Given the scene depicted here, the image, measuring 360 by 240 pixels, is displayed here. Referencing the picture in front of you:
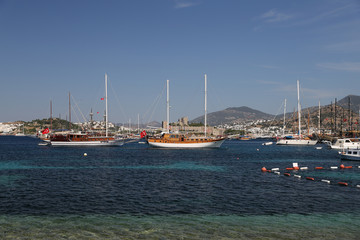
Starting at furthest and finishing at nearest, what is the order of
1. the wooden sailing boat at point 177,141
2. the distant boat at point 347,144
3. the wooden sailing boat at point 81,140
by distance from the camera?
the wooden sailing boat at point 81,140
the wooden sailing boat at point 177,141
the distant boat at point 347,144

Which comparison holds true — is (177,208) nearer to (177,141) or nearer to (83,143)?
(177,141)

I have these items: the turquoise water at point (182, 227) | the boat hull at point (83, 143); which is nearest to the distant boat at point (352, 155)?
the turquoise water at point (182, 227)

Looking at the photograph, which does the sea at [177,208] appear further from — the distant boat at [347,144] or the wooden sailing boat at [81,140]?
the wooden sailing boat at [81,140]

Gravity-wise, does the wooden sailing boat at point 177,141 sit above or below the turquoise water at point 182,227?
above

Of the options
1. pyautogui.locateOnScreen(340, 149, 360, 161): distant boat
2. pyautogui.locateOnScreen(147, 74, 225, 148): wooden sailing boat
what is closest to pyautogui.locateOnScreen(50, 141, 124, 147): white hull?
pyautogui.locateOnScreen(147, 74, 225, 148): wooden sailing boat

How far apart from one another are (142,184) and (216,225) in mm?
17036

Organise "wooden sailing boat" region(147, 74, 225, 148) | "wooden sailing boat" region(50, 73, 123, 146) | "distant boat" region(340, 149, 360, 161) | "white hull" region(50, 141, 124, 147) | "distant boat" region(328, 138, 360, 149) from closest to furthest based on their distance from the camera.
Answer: "distant boat" region(340, 149, 360, 161), "distant boat" region(328, 138, 360, 149), "wooden sailing boat" region(147, 74, 225, 148), "white hull" region(50, 141, 124, 147), "wooden sailing boat" region(50, 73, 123, 146)

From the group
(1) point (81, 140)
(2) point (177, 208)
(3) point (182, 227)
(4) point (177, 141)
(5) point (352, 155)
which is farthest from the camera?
(1) point (81, 140)

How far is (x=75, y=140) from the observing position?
121 metres

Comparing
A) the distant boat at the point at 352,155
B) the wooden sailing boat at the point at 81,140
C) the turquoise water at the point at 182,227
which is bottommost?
the turquoise water at the point at 182,227

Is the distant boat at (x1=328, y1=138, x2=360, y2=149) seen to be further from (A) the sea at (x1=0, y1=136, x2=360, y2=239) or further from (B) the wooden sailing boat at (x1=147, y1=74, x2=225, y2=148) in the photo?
(A) the sea at (x1=0, y1=136, x2=360, y2=239)

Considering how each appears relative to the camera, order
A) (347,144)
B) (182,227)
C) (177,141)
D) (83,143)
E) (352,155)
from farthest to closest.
→ 1. (83,143)
2. (177,141)
3. (347,144)
4. (352,155)
5. (182,227)

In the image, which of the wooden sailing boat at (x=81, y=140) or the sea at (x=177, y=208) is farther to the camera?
the wooden sailing boat at (x=81, y=140)

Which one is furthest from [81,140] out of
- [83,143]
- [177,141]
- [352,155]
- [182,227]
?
[182,227]
